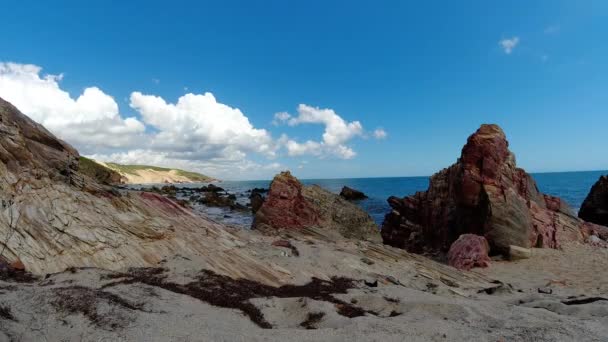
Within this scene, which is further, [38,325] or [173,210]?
[173,210]

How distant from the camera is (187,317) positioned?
602cm

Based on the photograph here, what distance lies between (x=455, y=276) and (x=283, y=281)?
24.1 ft

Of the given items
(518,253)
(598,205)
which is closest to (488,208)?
(518,253)

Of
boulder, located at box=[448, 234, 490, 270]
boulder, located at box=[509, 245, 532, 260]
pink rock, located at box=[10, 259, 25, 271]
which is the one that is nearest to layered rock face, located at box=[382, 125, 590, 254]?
boulder, located at box=[509, 245, 532, 260]

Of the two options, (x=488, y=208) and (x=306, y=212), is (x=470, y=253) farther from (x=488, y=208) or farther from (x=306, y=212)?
(x=306, y=212)

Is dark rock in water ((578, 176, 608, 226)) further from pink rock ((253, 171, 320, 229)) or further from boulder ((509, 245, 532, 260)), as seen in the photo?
pink rock ((253, 171, 320, 229))

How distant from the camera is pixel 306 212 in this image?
22.4 m

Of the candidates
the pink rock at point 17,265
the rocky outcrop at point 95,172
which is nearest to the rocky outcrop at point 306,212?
the rocky outcrop at point 95,172

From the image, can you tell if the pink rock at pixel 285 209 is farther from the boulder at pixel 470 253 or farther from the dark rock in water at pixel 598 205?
the dark rock in water at pixel 598 205

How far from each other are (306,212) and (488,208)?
10.8m

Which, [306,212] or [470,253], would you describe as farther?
[306,212]

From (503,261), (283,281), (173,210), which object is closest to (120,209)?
(173,210)

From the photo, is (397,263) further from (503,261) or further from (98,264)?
(98,264)

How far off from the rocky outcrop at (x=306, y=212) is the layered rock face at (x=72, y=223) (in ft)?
28.1
